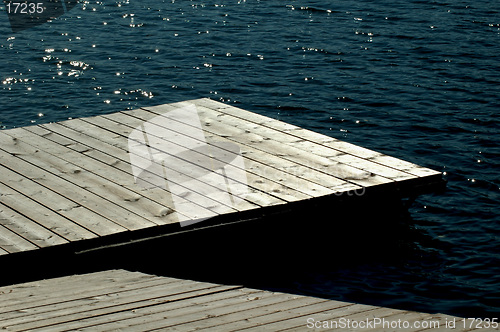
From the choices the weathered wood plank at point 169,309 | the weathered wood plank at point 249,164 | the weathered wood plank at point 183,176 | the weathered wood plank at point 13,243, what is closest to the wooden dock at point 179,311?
the weathered wood plank at point 169,309

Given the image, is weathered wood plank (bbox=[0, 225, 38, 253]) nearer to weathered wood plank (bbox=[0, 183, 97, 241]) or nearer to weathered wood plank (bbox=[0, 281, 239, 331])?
weathered wood plank (bbox=[0, 183, 97, 241])

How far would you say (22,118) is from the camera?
12.4 metres

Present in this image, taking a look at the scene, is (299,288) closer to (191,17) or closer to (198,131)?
(198,131)

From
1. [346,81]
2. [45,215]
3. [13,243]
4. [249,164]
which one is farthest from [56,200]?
[346,81]

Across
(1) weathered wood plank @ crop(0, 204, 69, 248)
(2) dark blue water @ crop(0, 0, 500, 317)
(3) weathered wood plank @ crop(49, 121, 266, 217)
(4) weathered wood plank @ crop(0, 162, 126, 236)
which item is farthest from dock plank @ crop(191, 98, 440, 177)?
(1) weathered wood plank @ crop(0, 204, 69, 248)

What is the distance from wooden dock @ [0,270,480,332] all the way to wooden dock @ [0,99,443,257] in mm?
824

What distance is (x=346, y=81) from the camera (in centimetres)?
1415

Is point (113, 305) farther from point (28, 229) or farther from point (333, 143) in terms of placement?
point (333, 143)

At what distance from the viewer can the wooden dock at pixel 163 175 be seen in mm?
7199

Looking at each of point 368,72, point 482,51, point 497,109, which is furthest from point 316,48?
point 497,109

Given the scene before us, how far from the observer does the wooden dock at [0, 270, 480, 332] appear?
5359mm

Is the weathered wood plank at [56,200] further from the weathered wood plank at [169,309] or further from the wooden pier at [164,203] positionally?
the weathered wood plank at [169,309]

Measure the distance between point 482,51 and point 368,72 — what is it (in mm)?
2766

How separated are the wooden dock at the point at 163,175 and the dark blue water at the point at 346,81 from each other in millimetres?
940
